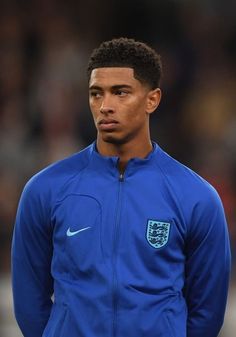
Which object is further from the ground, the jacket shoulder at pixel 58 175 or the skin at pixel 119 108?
the skin at pixel 119 108

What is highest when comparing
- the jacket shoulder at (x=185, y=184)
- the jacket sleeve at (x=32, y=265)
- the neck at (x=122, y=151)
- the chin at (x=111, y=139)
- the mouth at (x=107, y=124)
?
the mouth at (x=107, y=124)

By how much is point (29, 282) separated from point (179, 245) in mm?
678

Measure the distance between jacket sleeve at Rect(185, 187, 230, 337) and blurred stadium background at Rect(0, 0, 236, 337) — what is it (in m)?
4.21

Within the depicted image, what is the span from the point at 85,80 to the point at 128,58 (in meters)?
5.99

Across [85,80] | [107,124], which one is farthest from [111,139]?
[85,80]

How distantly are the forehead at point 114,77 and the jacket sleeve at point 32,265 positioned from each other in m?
0.51

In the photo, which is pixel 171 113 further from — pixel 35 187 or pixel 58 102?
pixel 35 187

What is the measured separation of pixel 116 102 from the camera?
421 cm

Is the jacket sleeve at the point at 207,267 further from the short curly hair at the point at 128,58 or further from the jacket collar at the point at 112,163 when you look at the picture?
the short curly hair at the point at 128,58

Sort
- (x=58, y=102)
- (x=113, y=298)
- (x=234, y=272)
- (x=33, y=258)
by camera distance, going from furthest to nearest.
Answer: (x=58, y=102) → (x=234, y=272) → (x=33, y=258) → (x=113, y=298)

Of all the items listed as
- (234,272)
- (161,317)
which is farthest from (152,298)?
(234,272)

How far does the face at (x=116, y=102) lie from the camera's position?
13.8ft

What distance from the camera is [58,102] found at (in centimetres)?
991

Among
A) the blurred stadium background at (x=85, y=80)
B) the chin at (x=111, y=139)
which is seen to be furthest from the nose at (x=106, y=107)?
the blurred stadium background at (x=85, y=80)
